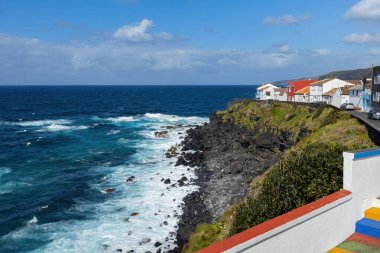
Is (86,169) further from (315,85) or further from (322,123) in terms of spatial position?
(315,85)

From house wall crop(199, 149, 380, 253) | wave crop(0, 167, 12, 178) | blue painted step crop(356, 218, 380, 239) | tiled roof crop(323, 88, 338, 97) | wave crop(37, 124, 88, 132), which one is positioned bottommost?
wave crop(0, 167, 12, 178)

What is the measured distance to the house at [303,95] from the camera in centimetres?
8493

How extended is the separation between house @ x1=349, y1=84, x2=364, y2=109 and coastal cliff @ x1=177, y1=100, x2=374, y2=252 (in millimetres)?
16917

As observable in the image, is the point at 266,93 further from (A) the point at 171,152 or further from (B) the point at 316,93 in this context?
(A) the point at 171,152

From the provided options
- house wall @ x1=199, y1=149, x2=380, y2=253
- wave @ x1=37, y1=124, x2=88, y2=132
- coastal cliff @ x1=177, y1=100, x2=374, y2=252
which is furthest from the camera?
wave @ x1=37, y1=124, x2=88, y2=132

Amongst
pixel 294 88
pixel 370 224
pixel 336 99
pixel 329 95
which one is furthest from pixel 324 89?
pixel 370 224

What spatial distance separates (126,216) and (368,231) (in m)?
25.5

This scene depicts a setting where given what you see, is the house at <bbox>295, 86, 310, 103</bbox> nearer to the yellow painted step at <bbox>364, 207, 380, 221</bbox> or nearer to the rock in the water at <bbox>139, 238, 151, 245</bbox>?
the rock in the water at <bbox>139, 238, 151, 245</bbox>

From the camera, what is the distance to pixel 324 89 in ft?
263

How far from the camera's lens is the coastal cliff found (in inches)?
507

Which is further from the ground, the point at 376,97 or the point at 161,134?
the point at 376,97

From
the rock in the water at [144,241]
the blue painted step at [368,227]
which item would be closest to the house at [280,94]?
the rock in the water at [144,241]

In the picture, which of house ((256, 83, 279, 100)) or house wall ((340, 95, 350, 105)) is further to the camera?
house ((256, 83, 279, 100))

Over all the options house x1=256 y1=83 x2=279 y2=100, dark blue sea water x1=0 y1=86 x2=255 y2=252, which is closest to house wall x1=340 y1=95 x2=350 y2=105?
house x1=256 y1=83 x2=279 y2=100
